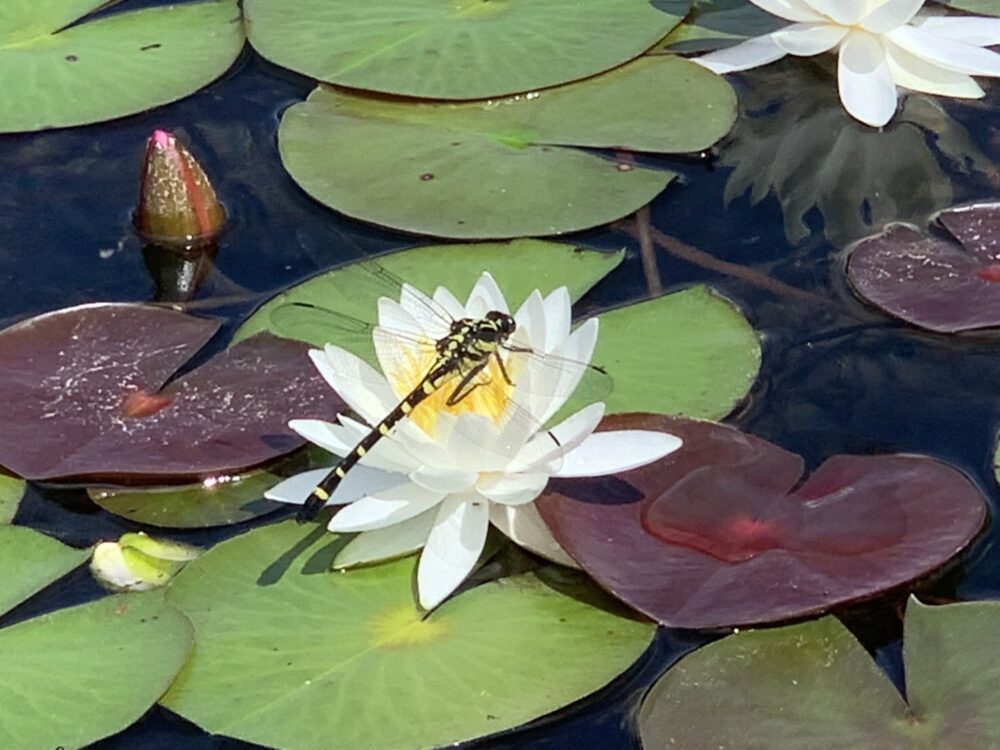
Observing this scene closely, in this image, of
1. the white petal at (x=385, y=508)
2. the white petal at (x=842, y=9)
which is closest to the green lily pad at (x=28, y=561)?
the white petal at (x=385, y=508)

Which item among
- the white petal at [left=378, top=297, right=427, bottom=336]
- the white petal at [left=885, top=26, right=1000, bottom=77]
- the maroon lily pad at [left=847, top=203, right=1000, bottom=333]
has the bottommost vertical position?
the maroon lily pad at [left=847, top=203, right=1000, bottom=333]

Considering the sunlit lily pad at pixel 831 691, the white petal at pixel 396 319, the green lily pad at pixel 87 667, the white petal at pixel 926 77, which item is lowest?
the green lily pad at pixel 87 667

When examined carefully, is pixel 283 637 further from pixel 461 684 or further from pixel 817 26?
pixel 817 26

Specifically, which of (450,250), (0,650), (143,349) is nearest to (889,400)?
(450,250)

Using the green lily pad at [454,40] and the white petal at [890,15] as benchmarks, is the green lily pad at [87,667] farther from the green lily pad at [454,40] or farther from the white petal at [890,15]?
the white petal at [890,15]

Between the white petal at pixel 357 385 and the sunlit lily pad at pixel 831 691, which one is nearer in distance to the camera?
the sunlit lily pad at pixel 831 691

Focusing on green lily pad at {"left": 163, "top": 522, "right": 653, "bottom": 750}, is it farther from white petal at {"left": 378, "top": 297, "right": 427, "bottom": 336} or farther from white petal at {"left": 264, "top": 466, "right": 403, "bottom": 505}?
white petal at {"left": 378, "top": 297, "right": 427, "bottom": 336}

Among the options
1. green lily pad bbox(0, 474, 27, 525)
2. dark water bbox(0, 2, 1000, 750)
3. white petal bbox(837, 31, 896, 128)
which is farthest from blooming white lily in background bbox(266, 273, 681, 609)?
white petal bbox(837, 31, 896, 128)
